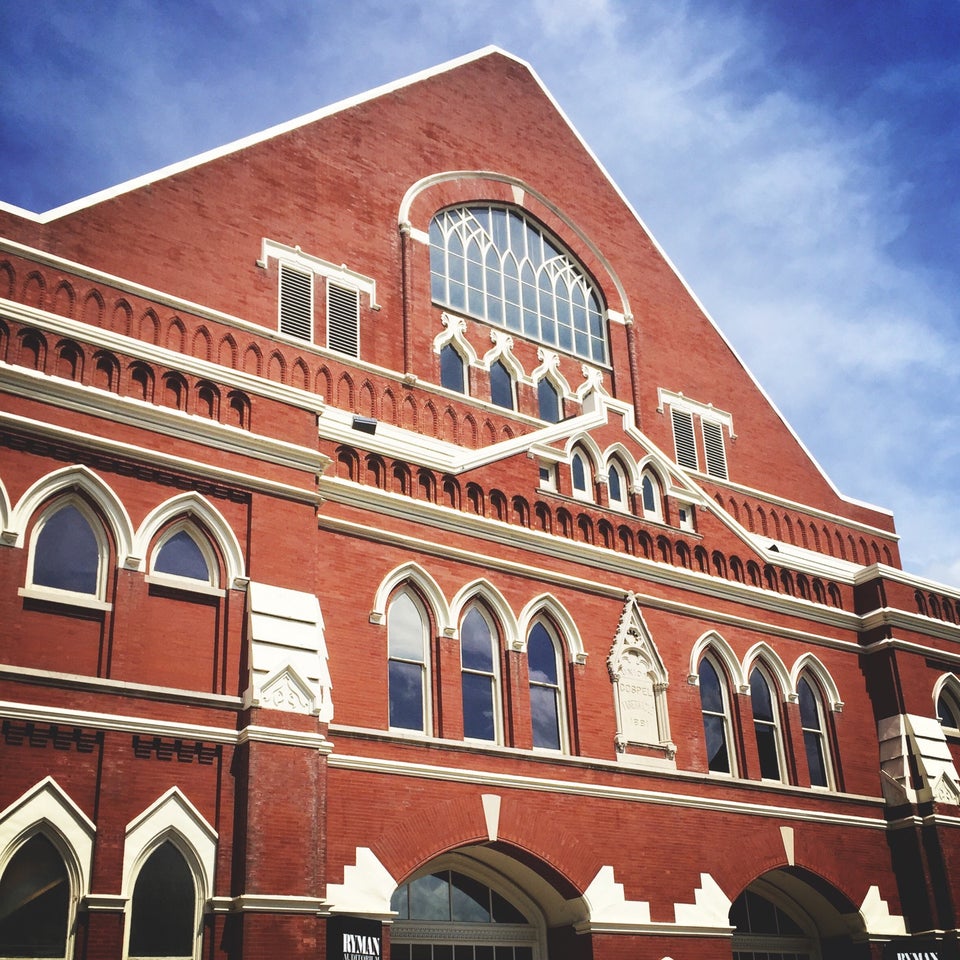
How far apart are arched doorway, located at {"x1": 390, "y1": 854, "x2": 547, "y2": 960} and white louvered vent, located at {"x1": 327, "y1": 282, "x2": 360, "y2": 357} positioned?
860 cm

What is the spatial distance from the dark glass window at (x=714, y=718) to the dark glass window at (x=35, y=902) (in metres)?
10.5

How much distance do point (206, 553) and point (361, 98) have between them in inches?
448

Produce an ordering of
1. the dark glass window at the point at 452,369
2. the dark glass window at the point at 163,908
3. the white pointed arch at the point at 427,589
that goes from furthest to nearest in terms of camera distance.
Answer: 1. the dark glass window at the point at 452,369
2. the white pointed arch at the point at 427,589
3. the dark glass window at the point at 163,908

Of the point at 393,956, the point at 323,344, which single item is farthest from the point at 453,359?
the point at 393,956

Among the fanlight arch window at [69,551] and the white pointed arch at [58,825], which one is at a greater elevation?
the fanlight arch window at [69,551]

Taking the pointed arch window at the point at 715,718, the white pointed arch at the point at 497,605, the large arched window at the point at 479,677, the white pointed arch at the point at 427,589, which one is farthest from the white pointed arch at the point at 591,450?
the white pointed arch at the point at 427,589

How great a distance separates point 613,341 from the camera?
25766mm

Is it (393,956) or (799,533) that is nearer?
(393,956)

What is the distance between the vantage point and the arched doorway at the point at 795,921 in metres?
20.9

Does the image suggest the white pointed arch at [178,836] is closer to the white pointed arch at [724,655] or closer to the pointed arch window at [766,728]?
the white pointed arch at [724,655]

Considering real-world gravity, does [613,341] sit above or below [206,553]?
above

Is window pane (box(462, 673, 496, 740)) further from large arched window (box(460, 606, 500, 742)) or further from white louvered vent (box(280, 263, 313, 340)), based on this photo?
white louvered vent (box(280, 263, 313, 340))

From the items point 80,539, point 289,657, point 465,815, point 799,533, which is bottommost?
point 465,815

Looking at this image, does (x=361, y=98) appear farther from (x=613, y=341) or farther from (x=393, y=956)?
(x=393, y=956)
